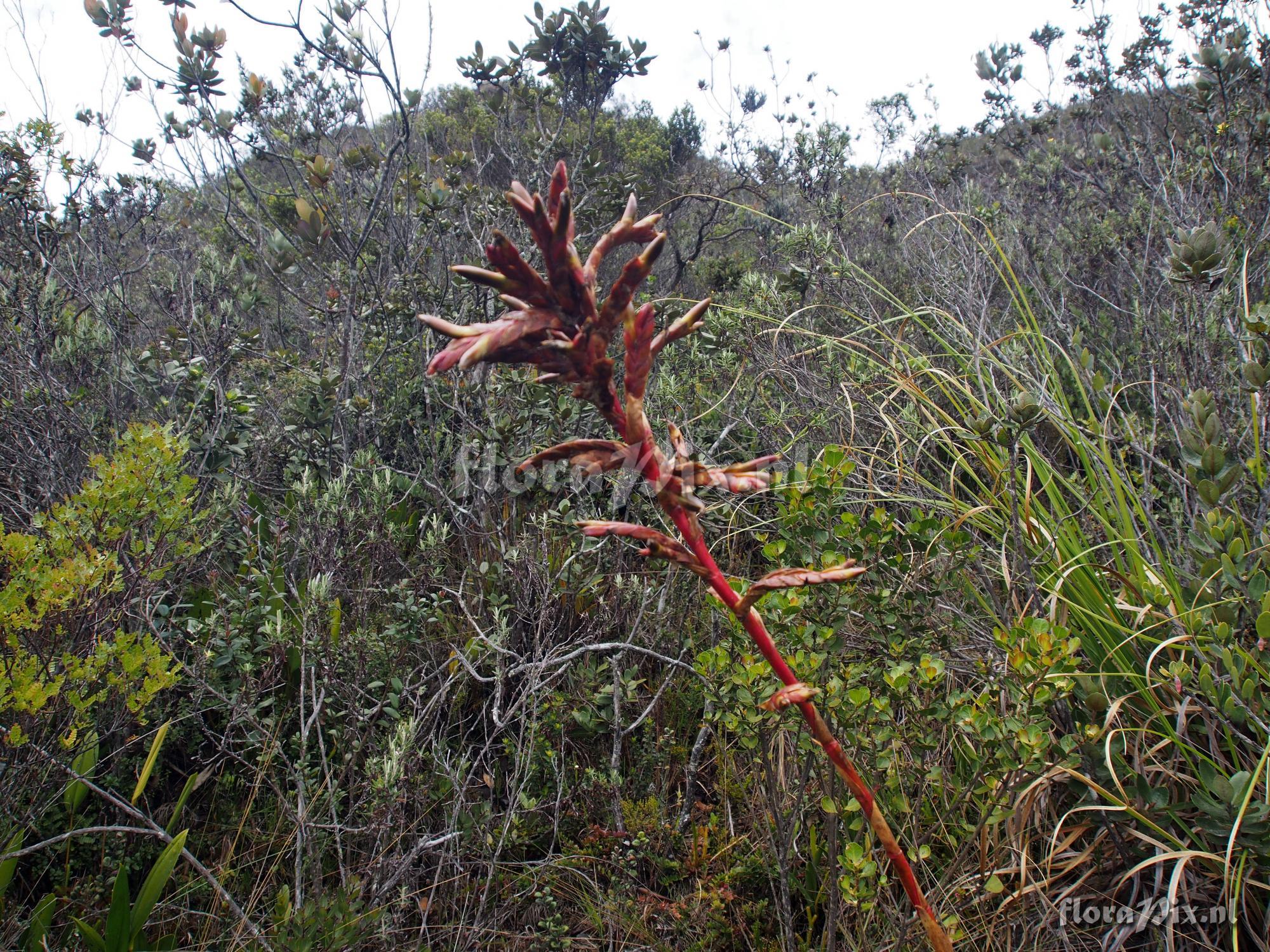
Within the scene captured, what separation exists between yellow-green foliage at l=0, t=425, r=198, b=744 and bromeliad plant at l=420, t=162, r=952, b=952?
5.03 feet

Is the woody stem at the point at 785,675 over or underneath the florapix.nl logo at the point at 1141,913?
over

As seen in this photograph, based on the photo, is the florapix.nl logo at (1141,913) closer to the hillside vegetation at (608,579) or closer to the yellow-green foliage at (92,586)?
the hillside vegetation at (608,579)

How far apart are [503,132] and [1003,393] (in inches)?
136

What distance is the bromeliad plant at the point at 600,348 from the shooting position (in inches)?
25.7

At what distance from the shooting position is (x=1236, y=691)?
142 centimetres

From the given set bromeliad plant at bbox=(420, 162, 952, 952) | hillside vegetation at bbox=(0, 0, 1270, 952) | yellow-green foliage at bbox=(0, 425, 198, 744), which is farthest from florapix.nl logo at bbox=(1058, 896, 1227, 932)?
yellow-green foliage at bbox=(0, 425, 198, 744)

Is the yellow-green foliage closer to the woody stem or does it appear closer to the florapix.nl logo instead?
the woody stem

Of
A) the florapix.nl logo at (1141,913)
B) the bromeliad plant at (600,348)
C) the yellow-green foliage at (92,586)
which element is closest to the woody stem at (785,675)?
the bromeliad plant at (600,348)

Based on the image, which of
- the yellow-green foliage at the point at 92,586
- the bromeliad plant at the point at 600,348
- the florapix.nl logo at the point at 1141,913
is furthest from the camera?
the yellow-green foliage at the point at 92,586

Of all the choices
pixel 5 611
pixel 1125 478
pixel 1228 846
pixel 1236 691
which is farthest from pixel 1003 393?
pixel 5 611

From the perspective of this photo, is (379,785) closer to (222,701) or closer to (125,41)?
(222,701)

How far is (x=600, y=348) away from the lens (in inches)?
26.6

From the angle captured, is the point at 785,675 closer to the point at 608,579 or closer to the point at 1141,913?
the point at 1141,913

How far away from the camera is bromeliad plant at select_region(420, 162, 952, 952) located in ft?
2.15
